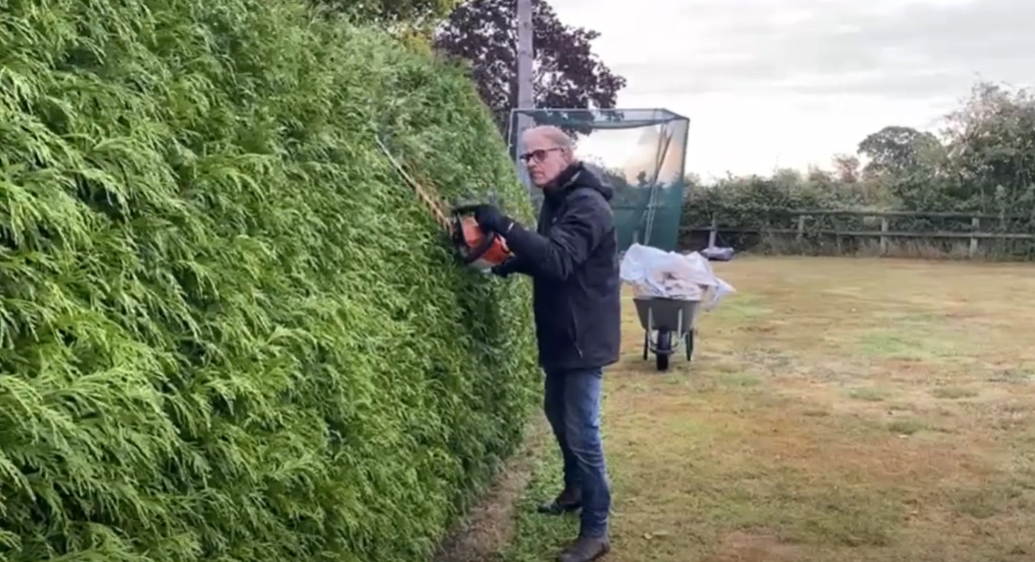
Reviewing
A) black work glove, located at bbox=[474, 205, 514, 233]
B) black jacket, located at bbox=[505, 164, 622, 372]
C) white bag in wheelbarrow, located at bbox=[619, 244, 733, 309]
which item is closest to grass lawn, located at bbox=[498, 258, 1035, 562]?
white bag in wheelbarrow, located at bbox=[619, 244, 733, 309]

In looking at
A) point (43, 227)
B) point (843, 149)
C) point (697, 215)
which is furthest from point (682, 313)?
point (843, 149)

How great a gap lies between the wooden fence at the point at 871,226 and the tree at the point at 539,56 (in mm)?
4437

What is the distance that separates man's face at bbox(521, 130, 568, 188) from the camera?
375cm

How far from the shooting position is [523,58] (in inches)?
634

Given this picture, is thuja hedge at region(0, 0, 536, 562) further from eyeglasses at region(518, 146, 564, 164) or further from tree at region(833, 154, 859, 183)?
tree at region(833, 154, 859, 183)

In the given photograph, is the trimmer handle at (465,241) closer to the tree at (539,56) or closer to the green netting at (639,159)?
the green netting at (639,159)

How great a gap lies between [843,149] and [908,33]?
902cm

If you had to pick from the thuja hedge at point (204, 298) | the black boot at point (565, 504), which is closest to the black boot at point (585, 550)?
the black boot at point (565, 504)

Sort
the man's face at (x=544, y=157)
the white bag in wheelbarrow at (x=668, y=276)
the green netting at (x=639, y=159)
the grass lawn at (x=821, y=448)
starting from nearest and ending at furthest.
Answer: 1. the man's face at (x=544, y=157)
2. the grass lawn at (x=821, y=448)
3. the white bag in wheelbarrow at (x=668, y=276)
4. the green netting at (x=639, y=159)

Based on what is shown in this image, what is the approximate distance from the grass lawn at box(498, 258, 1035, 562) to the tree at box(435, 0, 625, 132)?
13.3 metres

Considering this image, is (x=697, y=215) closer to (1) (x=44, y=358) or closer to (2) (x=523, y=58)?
(2) (x=523, y=58)

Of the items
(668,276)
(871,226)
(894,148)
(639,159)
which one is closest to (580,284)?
(668,276)

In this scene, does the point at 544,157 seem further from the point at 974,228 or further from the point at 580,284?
the point at 974,228

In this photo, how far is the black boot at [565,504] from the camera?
4.36 meters
